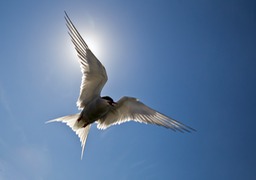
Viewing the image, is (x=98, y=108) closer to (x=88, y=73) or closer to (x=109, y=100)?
(x=109, y=100)

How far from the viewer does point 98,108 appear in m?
7.92

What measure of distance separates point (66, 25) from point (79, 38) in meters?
0.56

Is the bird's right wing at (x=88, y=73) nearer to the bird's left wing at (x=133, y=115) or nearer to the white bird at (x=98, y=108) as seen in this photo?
the white bird at (x=98, y=108)

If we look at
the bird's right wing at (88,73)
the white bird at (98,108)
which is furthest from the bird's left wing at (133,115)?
the bird's right wing at (88,73)

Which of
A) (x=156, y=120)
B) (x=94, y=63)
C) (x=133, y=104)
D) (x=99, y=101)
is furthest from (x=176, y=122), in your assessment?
(x=94, y=63)

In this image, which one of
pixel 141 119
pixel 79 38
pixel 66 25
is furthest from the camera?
pixel 141 119

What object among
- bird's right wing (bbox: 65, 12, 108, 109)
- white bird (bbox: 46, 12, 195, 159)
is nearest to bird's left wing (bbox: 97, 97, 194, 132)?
white bird (bbox: 46, 12, 195, 159)

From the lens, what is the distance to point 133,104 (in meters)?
8.29

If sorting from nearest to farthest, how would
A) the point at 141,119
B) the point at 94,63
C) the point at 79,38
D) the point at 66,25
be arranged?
the point at 66,25
the point at 79,38
the point at 94,63
the point at 141,119

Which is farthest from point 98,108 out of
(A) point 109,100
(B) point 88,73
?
(B) point 88,73

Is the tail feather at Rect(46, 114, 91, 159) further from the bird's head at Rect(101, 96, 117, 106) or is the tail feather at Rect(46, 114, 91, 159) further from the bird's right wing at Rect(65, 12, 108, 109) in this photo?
the bird's head at Rect(101, 96, 117, 106)

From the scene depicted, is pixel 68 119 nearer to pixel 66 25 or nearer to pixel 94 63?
pixel 94 63

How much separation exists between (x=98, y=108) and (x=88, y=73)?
0.99 m

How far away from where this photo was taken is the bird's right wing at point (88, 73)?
727cm
